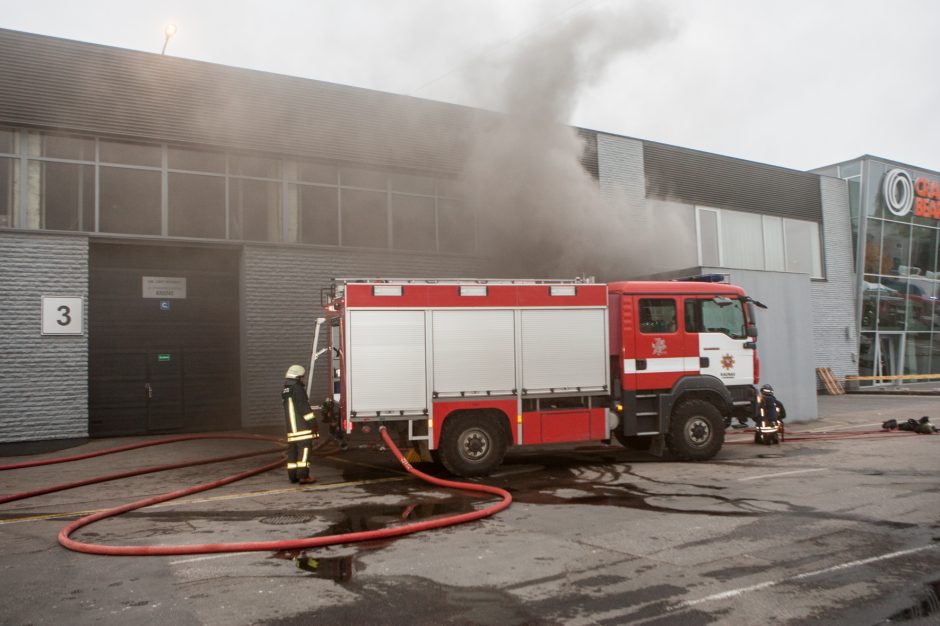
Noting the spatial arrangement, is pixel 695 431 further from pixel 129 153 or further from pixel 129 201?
pixel 129 153

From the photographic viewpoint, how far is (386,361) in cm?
926

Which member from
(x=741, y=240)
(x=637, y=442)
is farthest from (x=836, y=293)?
(x=637, y=442)

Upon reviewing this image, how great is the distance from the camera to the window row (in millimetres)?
22844

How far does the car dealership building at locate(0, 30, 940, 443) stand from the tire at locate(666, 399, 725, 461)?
466 centimetres

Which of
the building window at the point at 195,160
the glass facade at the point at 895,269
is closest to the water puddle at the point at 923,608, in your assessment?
the building window at the point at 195,160

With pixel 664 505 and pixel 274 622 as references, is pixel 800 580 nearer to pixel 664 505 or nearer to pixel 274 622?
pixel 664 505

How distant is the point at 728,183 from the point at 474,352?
653 inches

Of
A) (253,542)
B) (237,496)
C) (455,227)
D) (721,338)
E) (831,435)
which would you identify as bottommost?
(831,435)

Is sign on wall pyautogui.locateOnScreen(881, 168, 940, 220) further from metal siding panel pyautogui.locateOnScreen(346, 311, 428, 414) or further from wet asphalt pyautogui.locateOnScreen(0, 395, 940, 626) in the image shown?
metal siding panel pyautogui.locateOnScreen(346, 311, 428, 414)

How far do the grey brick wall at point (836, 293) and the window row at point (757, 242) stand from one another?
59 centimetres

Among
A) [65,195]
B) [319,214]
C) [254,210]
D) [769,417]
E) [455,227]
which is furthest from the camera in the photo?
[455,227]

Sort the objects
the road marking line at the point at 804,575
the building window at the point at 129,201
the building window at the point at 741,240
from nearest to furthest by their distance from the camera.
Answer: the road marking line at the point at 804,575 → the building window at the point at 129,201 → the building window at the point at 741,240

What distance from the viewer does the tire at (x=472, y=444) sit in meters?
9.40

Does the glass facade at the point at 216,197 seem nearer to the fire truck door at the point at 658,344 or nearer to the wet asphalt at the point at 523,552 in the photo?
the wet asphalt at the point at 523,552
